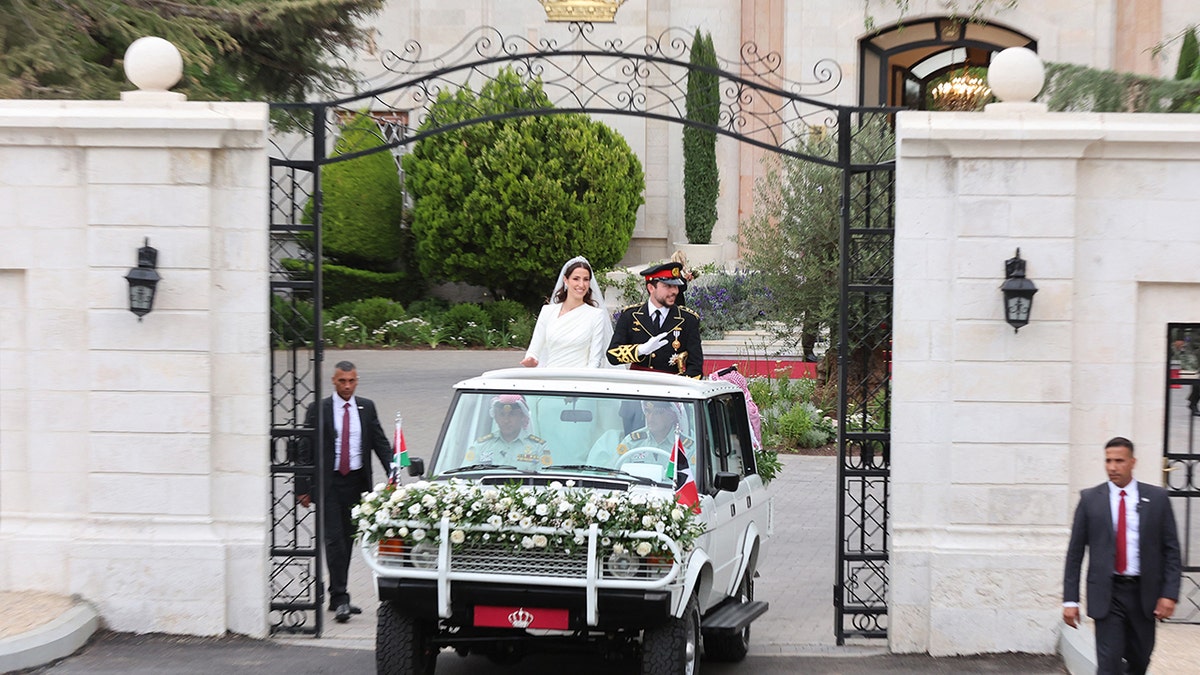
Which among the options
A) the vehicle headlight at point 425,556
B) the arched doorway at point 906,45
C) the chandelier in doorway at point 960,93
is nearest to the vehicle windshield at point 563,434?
the vehicle headlight at point 425,556

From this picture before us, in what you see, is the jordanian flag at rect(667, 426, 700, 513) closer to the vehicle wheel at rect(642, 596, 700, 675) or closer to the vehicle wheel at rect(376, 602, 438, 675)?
the vehicle wheel at rect(642, 596, 700, 675)

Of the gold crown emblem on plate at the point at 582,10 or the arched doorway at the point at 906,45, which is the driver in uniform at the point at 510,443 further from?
the gold crown emblem on plate at the point at 582,10

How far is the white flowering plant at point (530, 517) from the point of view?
266 inches

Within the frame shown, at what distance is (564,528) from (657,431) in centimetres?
119

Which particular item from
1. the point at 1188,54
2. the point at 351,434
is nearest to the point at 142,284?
the point at 351,434

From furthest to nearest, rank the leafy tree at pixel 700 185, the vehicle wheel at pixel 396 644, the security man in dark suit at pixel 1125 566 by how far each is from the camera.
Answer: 1. the leafy tree at pixel 700 185
2. the vehicle wheel at pixel 396 644
3. the security man in dark suit at pixel 1125 566

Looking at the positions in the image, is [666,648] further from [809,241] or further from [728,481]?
[809,241]

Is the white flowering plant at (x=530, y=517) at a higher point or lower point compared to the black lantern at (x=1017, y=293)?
lower

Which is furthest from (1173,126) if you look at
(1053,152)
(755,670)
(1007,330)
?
(755,670)

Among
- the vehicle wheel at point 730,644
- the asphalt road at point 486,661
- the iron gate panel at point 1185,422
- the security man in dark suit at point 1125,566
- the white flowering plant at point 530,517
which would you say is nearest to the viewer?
the security man in dark suit at point 1125,566

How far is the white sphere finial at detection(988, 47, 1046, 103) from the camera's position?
8.57m

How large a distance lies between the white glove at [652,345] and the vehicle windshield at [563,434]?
2.16 metres

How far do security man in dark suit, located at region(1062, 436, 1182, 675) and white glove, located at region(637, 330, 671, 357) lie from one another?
13.1 feet

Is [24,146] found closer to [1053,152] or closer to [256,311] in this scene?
[256,311]
